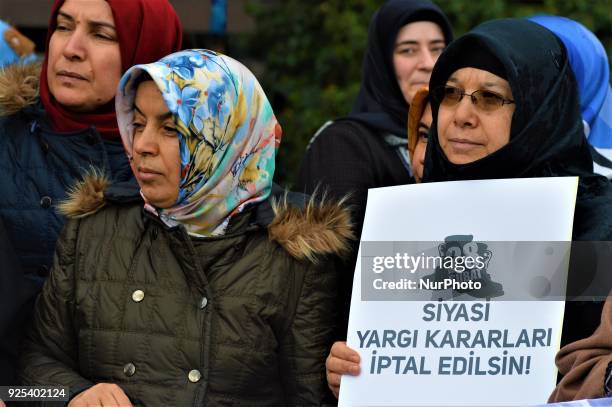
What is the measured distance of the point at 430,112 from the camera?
424 cm

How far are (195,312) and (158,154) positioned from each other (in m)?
0.53

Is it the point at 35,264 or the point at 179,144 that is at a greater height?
the point at 179,144

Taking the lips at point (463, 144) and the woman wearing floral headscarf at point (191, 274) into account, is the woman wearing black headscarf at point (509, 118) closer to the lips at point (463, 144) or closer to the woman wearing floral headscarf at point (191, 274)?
the lips at point (463, 144)

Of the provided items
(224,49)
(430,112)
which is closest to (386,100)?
(430,112)

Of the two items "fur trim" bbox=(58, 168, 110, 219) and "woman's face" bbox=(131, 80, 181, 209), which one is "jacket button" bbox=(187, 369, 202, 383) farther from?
"fur trim" bbox=(58, 168, 110, 219)

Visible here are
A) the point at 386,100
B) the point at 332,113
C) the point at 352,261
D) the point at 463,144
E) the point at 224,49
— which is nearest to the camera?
the point at 463,144

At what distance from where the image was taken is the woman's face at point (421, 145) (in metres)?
4.25

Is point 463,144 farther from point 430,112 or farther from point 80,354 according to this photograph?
point 80,354

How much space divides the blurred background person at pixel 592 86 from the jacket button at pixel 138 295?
6.36ft

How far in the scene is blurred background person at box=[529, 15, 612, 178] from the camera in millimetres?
4684

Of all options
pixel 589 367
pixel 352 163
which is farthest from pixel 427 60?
pixel 589 367

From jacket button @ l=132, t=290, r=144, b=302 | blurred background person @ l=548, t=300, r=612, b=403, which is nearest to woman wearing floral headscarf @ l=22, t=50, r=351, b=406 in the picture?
jacket button @ l=132, t=290, r=144, b=302

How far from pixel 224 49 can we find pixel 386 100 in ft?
13.2

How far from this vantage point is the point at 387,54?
545cm
